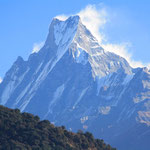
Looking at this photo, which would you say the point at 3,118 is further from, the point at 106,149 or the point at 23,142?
the point at 106,149

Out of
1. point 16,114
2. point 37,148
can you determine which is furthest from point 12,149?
point 16,114

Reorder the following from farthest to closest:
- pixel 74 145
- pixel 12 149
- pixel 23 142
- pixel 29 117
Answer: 1. pixel 29 117
2. pixel 74 145
3. pixel 23 142
4. pixel 12 149

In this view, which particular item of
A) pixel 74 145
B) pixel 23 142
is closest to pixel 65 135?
pixel 74 145

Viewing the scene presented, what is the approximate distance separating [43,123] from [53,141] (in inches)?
279

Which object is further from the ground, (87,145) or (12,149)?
(87,145)

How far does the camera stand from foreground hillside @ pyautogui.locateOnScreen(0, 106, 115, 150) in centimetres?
10925

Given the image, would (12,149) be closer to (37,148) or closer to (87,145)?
(37,148)

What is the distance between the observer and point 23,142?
11038 centimetres

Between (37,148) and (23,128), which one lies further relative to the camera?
(23,128)

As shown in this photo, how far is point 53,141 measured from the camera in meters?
115

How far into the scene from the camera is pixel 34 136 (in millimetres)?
113062

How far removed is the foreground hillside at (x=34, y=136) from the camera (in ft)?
358

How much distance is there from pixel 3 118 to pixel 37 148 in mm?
12507

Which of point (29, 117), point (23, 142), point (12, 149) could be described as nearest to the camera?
point (12, 149)
